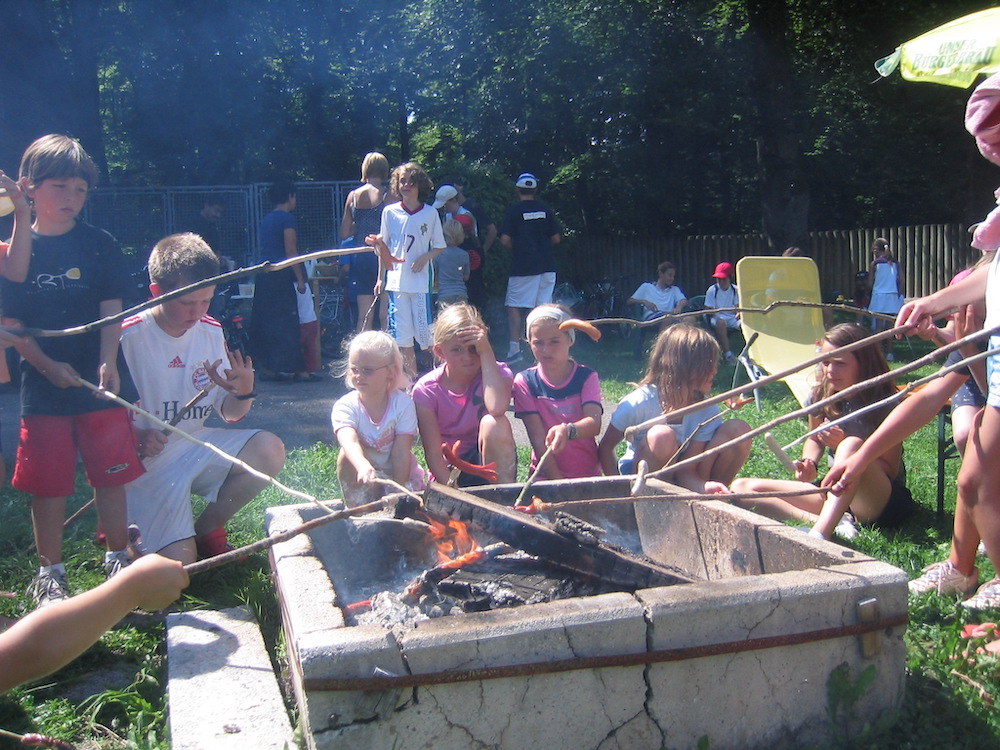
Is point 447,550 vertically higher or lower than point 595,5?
lower

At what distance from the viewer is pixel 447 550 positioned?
11.0ft

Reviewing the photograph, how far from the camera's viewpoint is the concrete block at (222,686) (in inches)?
98.9

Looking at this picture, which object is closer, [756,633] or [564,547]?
[756,633]

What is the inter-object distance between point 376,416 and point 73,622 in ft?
7.01

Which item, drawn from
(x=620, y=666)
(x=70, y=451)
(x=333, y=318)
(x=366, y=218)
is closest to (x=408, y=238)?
(x=366, y=218)

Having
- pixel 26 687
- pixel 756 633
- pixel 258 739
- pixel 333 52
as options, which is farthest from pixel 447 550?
pixel 333 52

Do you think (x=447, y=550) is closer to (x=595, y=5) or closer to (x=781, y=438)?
(x=781, y=438)

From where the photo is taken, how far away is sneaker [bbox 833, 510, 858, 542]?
432 cm

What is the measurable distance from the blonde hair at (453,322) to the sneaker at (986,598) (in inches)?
88.4

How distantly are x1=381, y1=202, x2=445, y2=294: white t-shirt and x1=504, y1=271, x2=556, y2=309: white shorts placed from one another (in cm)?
351

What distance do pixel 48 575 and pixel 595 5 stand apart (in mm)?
20447

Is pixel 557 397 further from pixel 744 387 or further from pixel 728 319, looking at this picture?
pixel 728 319

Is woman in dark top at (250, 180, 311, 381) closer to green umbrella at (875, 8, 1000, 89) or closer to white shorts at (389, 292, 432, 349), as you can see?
white shorts at (389, 292, 432, 349)

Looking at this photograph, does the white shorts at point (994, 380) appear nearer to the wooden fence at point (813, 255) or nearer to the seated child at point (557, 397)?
the seated child at point (557, 397)
